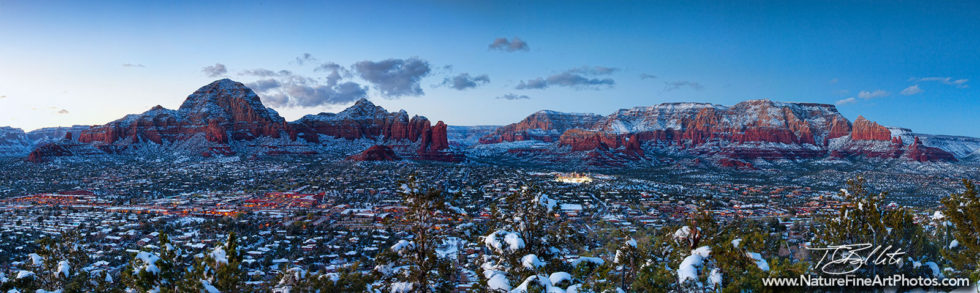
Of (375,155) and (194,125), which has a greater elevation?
(194,125)

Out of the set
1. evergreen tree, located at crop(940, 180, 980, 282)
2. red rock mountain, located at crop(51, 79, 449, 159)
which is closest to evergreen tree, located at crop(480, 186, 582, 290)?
evergreen tree, located at crop(940, 180, 980, 282)

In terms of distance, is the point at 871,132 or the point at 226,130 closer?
the point at 226,130

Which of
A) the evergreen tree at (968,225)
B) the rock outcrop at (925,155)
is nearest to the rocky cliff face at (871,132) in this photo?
the rock outcrop at (925,155)

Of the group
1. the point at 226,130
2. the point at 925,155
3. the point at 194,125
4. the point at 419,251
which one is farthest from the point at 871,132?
the point at 194,125

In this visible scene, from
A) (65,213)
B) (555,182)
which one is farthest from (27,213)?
(555,182)

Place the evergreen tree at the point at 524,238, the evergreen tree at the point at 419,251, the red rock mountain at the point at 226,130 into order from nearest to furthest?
the evergreen tree at the point at 524,238, the evergreen tree at the point at 419,251, the red rock mountain at the point at 226,130

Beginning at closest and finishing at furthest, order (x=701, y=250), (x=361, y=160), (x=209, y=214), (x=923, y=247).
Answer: (x=701, y=250) → (x=923, y=247) → (x=209, y=214) → (x=361, y=160)

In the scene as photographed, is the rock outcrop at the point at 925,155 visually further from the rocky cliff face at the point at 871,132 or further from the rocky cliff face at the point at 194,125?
the rocky cliff face at the point at 194,125

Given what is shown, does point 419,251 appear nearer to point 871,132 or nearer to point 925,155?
point 925,155

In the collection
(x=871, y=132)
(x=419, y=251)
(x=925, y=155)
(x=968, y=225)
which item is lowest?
(x=925, y=155)

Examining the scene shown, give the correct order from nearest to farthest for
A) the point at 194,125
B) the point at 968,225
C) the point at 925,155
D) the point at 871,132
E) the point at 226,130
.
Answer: the point at 968,225, the point at 925,155, the point at 226,130, the point at 194,125, the point at 871,132

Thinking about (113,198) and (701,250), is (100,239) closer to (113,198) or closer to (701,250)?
(113,198)
